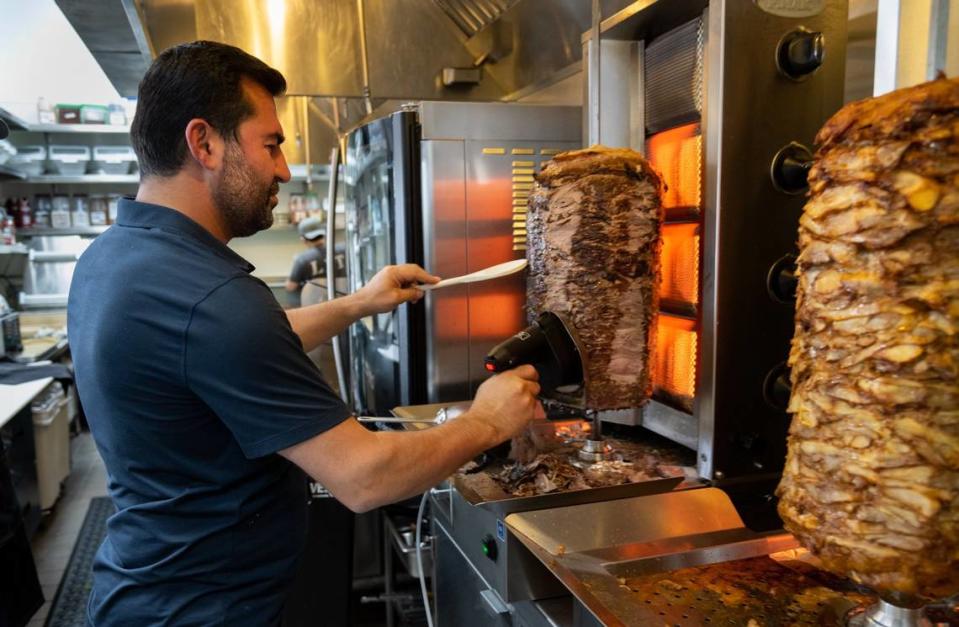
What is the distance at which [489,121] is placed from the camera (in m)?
2.11

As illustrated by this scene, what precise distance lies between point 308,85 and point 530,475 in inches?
117

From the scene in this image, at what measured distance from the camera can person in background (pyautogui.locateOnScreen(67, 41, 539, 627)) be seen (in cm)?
111

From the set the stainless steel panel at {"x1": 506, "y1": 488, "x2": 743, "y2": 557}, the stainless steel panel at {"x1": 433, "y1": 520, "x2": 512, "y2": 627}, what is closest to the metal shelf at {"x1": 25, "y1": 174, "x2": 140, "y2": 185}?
the stainless steel panel at {"x1": 433, "y1": 520, "x2": 512, "y2": 627}

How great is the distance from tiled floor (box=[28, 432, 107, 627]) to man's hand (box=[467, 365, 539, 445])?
2.96 metres

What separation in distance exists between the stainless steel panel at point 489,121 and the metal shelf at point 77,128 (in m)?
5.62

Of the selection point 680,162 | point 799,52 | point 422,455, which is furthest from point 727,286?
point 422,455

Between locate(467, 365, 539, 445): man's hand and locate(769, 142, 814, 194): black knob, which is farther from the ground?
locate(769, 142, 814, 194): black knob

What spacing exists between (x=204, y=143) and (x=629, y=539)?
107 cm

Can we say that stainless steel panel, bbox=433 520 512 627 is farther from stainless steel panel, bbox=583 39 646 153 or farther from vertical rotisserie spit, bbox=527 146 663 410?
stainless steel panel, bbox=583 39 646 153

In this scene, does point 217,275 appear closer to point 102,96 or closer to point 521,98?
point 521,98

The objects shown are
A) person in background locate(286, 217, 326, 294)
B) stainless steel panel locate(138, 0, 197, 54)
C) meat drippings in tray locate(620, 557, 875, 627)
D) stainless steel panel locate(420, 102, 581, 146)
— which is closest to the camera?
meat drippings in tray locate(620, 557, 875, 627)

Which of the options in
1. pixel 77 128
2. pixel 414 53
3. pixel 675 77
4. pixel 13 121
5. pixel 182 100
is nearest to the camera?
pixel 182 100

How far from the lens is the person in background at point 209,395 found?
111 cm

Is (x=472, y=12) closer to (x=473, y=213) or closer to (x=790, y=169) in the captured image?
(x=473, y=213)
